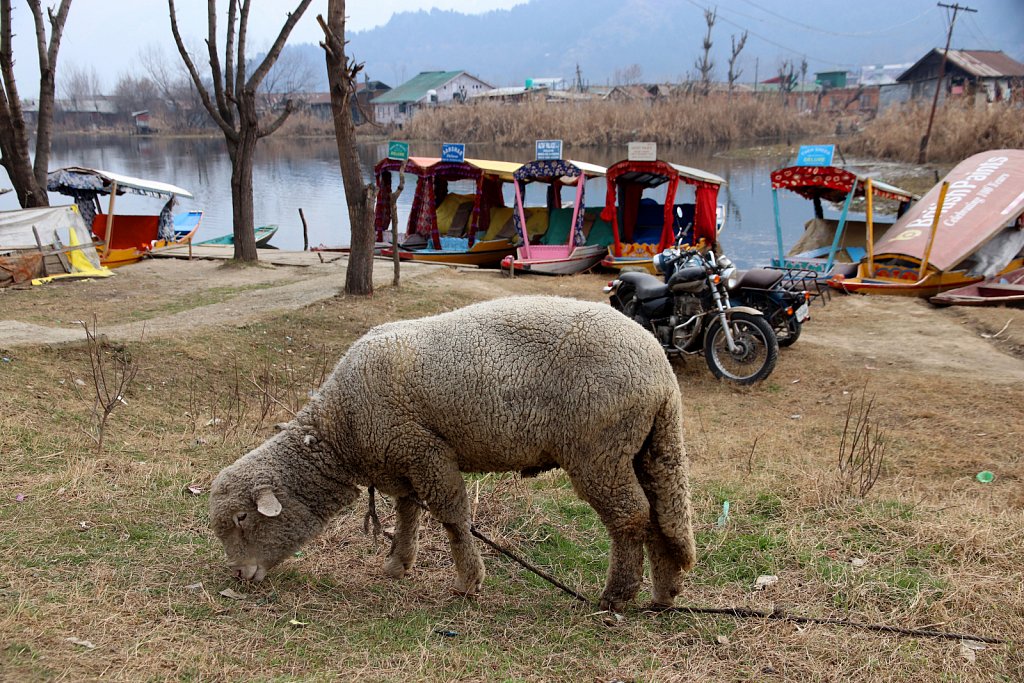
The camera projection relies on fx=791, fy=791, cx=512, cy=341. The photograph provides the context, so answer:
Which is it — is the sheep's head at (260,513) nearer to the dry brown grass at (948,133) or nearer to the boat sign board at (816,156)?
the boat sign board at (816,156)

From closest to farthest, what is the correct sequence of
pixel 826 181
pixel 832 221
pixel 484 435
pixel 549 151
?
1. pixel 484 435
2. pixel 826 181
3. pixel 549 151
4. pixel 832 221

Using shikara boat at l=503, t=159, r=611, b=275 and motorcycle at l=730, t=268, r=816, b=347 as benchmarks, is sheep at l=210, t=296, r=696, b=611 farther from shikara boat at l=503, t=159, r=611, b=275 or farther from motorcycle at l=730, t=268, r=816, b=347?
shikara boat at l=503, t=159, r=611, b=275

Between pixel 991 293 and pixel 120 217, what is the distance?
18724 mm

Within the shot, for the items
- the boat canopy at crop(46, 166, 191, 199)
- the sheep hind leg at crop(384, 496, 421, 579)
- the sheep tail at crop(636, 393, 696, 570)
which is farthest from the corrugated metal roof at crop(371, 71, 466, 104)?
the sheep tail at crop(636, 393, 696, 570)

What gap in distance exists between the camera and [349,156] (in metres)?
11.9

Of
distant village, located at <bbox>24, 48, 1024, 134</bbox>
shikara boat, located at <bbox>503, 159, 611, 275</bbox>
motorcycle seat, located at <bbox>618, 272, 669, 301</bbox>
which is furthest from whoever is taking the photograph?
distant village, located at <bbox>24, 48, 1024, 134</bbox>

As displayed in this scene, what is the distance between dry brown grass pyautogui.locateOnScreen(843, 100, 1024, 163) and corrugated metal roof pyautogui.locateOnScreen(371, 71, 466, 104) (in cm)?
4142

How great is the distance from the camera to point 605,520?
3.86 meters

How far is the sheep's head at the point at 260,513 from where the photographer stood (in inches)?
158

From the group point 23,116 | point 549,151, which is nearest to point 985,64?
point 549,151

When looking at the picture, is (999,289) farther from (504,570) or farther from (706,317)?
(504,570)

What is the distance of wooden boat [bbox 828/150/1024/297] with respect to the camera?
13.9m

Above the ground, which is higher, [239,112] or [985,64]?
[985,64]

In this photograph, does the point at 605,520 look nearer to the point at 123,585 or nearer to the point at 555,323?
the point at 555,323
